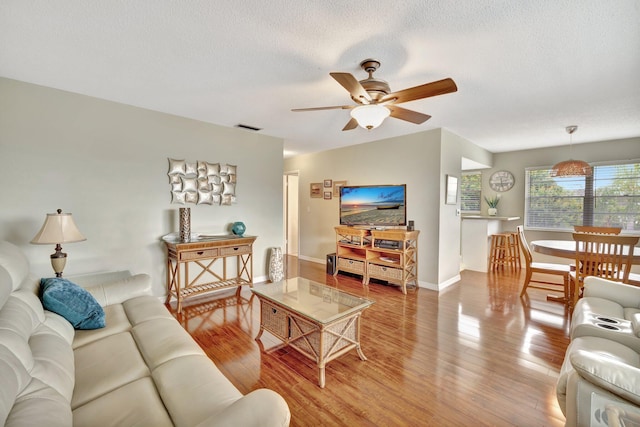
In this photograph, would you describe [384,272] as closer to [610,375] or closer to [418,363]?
[418,363]

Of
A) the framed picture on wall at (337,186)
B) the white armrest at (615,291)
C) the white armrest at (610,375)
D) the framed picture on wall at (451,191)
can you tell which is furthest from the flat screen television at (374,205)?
the white armrest at (610,375)

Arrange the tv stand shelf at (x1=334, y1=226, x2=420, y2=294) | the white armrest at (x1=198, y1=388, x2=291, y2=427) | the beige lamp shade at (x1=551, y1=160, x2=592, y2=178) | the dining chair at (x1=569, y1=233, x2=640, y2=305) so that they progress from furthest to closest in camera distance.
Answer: the tv stand shelf at (x1=334, y1=226, x2=420, y2=294) → the beige lamp shade at (x1=551, y1=160, x2=592, y2=178) → the dining chair at (x1=569, y1=233, x2=640, y2=305) → the white armrest at (x1=198, y1=388, x2=291, y2=427)

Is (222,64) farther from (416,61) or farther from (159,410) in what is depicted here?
(159,410)

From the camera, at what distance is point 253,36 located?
1.82 m

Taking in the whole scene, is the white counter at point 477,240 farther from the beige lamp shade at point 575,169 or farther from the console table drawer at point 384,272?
the console table drawer at point 384,272

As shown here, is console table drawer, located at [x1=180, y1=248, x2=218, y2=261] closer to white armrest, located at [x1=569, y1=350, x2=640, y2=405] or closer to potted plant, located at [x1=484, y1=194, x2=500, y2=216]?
white armrest, located at [x1=569, y1=350, x2=640, y2=405]

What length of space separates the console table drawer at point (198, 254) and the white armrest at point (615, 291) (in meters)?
3.85

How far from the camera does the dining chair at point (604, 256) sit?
2.81 meters

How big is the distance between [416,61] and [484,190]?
5087 millimetres

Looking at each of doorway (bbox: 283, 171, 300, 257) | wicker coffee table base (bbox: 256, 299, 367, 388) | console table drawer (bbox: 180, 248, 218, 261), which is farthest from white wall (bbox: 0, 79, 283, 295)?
doorway (bbox: 283, 171, 300, 257)

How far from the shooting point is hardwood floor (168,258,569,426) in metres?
1.68

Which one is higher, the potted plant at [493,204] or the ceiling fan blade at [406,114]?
the ceiling fan blade at [406,114]

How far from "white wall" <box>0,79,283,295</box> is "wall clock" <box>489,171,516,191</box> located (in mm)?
5400

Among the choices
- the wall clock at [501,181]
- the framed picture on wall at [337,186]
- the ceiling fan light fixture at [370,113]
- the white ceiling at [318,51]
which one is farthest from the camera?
the wall clock at [501,181]
